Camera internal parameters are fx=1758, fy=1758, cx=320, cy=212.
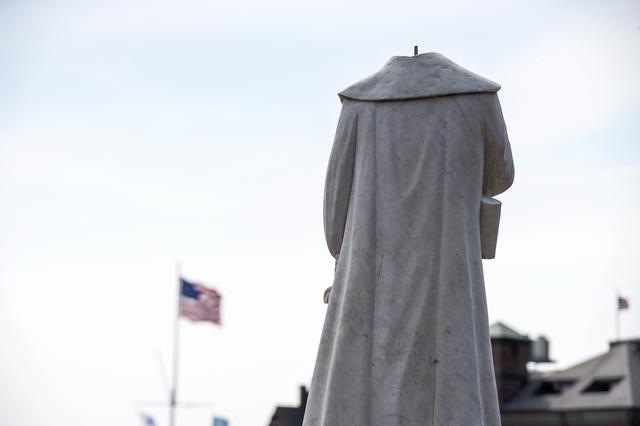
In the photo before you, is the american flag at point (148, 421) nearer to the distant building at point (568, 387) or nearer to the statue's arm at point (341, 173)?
the distant building at point (568, 387)

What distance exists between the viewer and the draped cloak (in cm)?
1256

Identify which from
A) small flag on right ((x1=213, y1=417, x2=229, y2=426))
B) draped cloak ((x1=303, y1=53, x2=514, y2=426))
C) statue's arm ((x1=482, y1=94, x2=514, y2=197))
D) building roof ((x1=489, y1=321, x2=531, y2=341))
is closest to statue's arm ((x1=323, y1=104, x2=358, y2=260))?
draped cloak ((x1=303, y1=53, x2=514, y2=426))

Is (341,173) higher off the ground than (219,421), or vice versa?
(341,173)

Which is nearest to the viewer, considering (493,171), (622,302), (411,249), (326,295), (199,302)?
(411,249)

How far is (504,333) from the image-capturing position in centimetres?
13262

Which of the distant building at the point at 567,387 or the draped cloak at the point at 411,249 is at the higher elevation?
the draped cloak at the point at 411,249

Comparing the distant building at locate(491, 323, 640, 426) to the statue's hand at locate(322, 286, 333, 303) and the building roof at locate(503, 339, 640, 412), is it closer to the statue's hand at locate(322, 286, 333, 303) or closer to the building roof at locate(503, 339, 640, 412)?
the building roof at locate(503, 339, 640, 412)

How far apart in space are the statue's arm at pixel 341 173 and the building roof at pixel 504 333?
11871 centimetres

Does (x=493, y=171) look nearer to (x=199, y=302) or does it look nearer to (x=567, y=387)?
(x=199, y=302)

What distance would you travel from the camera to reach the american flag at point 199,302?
72.2 meters

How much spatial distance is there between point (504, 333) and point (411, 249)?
4758 inches

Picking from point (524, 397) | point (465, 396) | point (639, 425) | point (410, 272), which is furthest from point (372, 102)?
point (524, 397)

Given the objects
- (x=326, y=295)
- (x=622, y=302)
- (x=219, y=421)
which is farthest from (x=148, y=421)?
(x=326, y=295)

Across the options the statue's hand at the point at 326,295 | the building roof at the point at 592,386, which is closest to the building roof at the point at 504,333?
the building roof at the point at 592,386
